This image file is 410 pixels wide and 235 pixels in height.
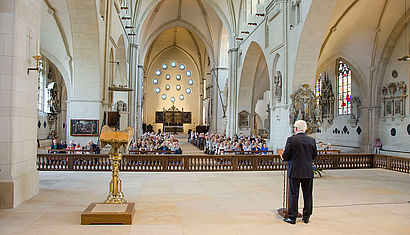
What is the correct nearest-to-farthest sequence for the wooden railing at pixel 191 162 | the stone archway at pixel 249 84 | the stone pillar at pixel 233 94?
1. the wooden railing at pixel 191 162
2. the stone archway at pixel 249 84
3. the stone pillar at pixel 233 94

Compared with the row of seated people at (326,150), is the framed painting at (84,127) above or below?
above

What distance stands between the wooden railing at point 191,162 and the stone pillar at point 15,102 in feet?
12.6

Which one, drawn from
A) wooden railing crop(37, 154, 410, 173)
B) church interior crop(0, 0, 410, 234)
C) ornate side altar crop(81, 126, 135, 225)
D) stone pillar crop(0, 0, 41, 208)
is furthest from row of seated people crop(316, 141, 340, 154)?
stone pillar crop(0, 0, 41, 208)

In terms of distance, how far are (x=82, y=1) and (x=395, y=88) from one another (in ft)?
57.4

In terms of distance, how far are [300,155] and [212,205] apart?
2.10 meters

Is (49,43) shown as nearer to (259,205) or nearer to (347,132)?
(259,205)

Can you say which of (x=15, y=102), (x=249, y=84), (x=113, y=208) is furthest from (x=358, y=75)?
(x=15, y=102)

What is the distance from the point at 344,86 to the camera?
23.0 meters

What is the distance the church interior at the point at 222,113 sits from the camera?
220 inches

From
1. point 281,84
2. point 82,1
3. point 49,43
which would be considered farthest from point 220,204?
point 49,43

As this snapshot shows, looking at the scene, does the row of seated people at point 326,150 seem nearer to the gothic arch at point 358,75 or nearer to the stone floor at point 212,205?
the stone floor at point 212,205

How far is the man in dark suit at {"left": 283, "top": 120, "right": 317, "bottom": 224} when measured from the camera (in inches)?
193

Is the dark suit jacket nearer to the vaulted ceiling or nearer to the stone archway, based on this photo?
the stone archway

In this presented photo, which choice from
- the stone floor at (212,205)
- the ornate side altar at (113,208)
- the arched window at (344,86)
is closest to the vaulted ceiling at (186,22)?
the arched window at (344,86)
